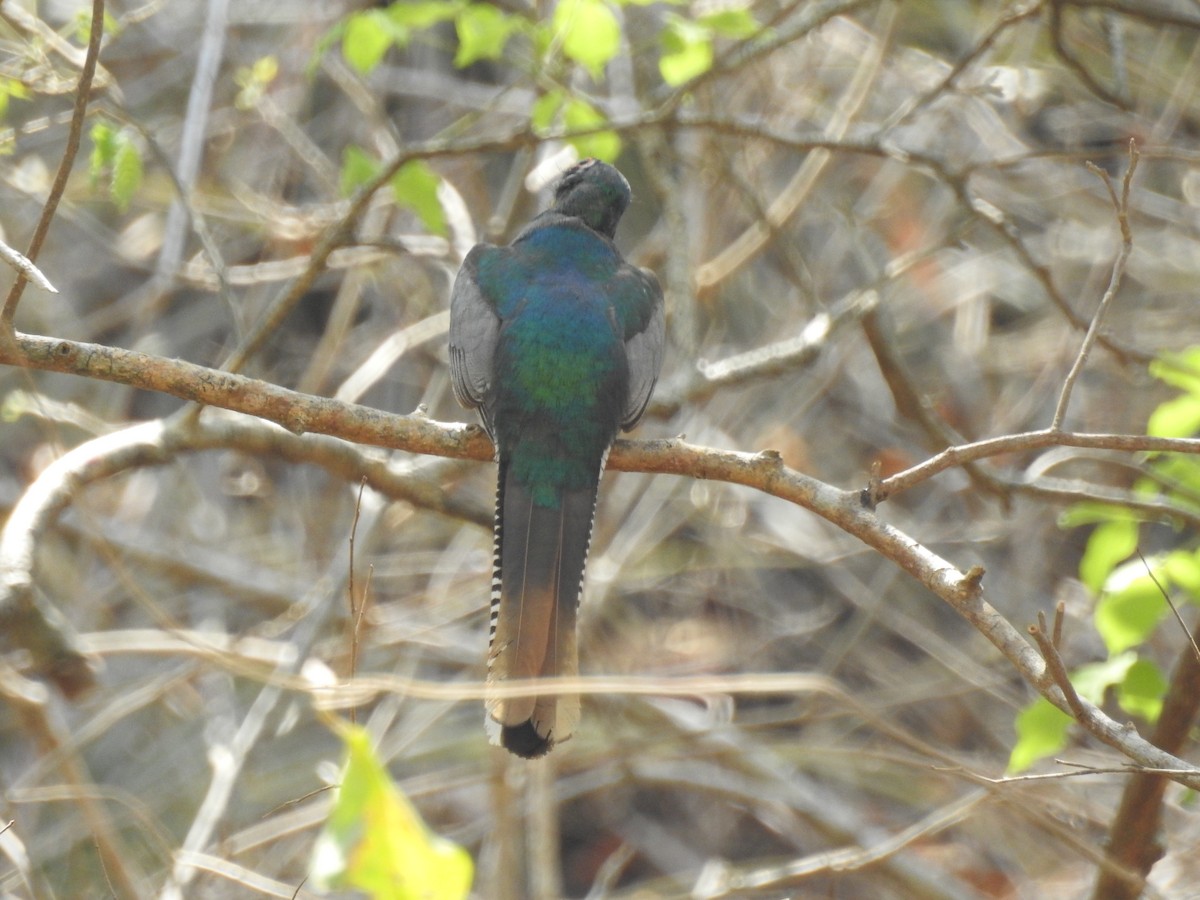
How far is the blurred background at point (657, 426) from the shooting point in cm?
570

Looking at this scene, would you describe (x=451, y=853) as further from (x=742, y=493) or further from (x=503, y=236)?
(x=742, y=493)

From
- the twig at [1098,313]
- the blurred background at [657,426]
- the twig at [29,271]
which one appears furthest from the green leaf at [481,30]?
the twig at [1098,313]

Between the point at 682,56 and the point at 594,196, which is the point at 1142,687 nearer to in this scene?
the point at 682,56

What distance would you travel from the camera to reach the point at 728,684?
228 centimetres

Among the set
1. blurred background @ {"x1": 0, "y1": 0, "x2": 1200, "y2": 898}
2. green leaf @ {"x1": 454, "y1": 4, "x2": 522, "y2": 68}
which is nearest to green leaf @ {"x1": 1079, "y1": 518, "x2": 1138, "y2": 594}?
blurred background @ {"x1": 0, "y1": 0, "x2": 1200, "y2": 898}

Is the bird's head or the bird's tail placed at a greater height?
the bird's head

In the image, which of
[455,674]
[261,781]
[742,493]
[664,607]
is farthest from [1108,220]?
[261,781]

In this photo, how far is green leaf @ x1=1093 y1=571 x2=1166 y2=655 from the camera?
3209mm

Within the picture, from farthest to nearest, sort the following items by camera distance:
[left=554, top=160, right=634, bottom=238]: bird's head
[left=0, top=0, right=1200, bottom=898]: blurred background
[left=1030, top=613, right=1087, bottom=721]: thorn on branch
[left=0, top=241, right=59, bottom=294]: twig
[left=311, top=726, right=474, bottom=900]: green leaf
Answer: [left=0, top=0, right=1200, bottom=898]: blurred background, [left=554, top=160, right=634, bottom=238]: bird's head, [left=0, top=241, right=59, bottom=294]: twig, [left=1030, top=613, right=1087, bottom=721]: thorn on branch, [left=311, top=726, right=474, bottom=900]: green leaf

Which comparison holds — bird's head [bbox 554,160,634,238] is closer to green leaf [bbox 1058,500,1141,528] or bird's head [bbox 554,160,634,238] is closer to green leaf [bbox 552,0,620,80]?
green leaf [bbox 552,0,620,80]

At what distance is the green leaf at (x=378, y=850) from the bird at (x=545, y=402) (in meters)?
1.69

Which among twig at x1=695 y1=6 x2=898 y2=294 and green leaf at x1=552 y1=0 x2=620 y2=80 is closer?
green leaf at x1=552 y1=0 x2=620 y2=80

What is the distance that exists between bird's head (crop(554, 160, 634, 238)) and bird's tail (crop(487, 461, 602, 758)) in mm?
1416

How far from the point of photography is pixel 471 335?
4160 millimetres
